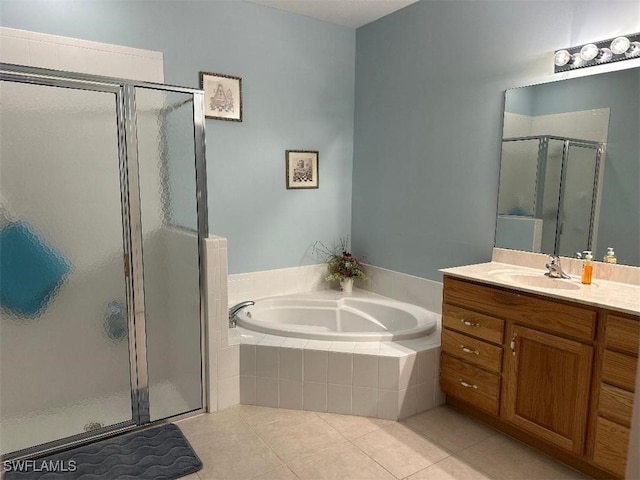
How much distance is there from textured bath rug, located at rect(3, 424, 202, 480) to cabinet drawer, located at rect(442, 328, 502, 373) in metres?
1.43

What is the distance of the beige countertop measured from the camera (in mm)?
1838

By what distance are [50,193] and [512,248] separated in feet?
8.26

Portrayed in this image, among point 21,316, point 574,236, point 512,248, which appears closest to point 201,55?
point 21,316

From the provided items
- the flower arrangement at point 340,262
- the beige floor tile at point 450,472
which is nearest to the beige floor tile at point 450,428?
the beige floor tile at point 450,472

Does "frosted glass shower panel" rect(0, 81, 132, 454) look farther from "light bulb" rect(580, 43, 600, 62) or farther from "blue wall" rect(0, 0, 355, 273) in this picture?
"light bulb" rect(580, 43, 600, 62)

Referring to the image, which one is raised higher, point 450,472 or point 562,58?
point 562,58

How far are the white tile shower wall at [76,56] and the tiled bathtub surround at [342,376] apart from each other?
71.8 inches

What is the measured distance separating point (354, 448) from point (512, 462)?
0.75 m

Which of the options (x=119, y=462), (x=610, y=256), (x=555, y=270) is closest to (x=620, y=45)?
(x=610, y=256)

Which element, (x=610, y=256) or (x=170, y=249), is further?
(x=170, y=249)

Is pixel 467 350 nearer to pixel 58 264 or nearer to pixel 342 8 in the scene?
pixel 58 264

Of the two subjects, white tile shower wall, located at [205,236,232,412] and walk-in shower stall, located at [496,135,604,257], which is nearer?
walk-in shower stall, located at [496,135,604,257]

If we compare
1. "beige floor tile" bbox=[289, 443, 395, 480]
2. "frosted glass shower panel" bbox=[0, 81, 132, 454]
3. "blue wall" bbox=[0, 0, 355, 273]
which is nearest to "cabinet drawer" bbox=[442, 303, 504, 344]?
"beige floor tile" bbox=[289, 443, 395, 480]

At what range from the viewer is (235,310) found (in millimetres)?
3047
